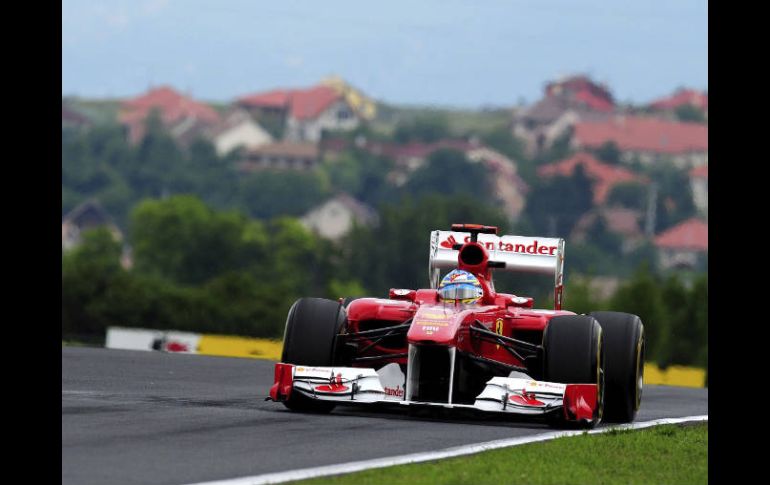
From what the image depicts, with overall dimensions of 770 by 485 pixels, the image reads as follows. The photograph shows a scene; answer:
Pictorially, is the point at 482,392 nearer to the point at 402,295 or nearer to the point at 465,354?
the point at 465,354

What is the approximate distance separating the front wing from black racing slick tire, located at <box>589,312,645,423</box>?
51.3 inches

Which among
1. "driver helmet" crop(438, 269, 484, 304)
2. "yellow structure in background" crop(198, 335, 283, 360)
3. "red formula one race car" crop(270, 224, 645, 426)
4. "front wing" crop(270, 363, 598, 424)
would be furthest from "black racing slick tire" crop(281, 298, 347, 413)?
"yellow structure in background" crop(198, 335, 283, 360)

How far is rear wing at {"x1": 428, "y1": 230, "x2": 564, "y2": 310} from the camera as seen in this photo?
20.0 meters

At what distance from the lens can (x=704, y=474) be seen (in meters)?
13.0

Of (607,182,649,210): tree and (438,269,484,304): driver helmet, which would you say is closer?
(438,269,484,304): driver helmet

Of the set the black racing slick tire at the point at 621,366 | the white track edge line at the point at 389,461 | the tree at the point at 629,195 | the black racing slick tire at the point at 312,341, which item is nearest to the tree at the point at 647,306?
the black racing slick tire at the point at 621,366

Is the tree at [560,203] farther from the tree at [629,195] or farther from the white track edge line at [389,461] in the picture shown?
the white track edge line at [389,461]

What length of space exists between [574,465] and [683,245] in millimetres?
159104

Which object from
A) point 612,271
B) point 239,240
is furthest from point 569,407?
point 612,271

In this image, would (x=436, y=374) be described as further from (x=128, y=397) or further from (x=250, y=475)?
(x=250, y=475)

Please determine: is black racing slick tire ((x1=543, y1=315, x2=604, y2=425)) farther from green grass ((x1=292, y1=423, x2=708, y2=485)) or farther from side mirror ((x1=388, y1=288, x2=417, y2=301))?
side mirror ((x1=388, y1=288, x2=417, y2=301))

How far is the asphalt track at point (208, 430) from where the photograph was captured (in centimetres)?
1191

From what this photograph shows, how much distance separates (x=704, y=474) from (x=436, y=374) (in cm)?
386

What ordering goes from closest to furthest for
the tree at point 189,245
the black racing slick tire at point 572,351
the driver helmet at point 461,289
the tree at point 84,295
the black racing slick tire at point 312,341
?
the black racing slick tire at point 572,351 → the black racing slick tire at point 312,341 → the driver helmet at point 461,289 → the tree at point 84,295 → the tree at point 189,245
